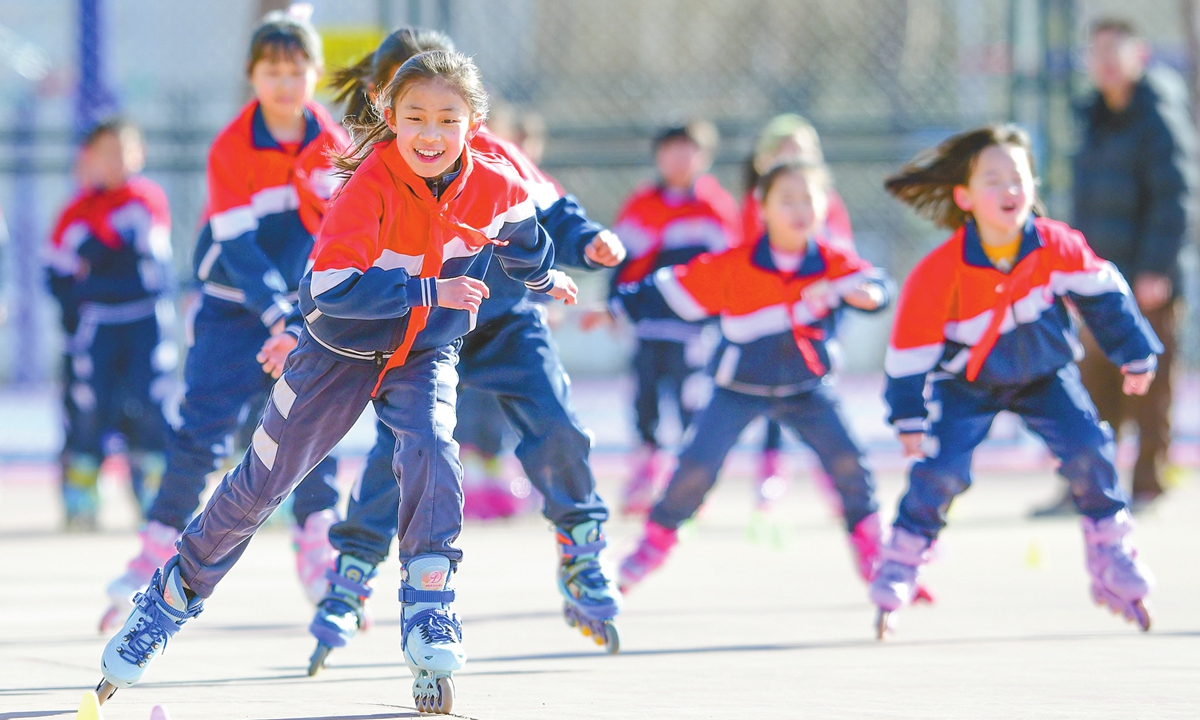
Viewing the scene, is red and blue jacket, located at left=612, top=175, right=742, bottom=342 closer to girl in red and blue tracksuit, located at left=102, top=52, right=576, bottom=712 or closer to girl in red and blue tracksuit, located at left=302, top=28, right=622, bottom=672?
girl in red and blue tracksuit, located at left=302, top=28, right=622, bottom=672

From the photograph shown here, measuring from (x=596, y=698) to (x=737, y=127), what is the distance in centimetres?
696

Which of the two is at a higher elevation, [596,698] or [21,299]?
[21,299]

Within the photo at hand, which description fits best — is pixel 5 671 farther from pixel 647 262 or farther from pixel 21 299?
pixel 21 299

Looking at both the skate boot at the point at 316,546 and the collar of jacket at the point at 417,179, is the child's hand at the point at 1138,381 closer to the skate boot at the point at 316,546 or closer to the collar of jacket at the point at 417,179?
the collar of jacket at the point at 417,179

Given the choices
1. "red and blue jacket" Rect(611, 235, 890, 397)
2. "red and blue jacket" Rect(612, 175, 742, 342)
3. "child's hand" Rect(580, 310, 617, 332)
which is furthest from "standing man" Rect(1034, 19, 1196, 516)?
"child's hand" Rect(580, 310, 617, 332)

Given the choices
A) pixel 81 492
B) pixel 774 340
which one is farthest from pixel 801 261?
pixel 81 492

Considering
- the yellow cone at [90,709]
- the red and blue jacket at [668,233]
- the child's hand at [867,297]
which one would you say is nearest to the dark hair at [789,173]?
the child's hand at [867,297]

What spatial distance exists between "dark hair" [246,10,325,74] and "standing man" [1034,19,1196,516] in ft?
14.3

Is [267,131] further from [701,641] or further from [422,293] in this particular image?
[701,641]

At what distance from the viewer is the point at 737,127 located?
34.2ft

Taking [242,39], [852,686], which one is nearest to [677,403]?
Result: [852,686]

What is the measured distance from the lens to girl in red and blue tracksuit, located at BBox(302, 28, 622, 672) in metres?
4.52

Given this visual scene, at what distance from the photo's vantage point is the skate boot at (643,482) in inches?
330

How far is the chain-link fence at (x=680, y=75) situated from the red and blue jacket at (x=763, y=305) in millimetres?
3977
